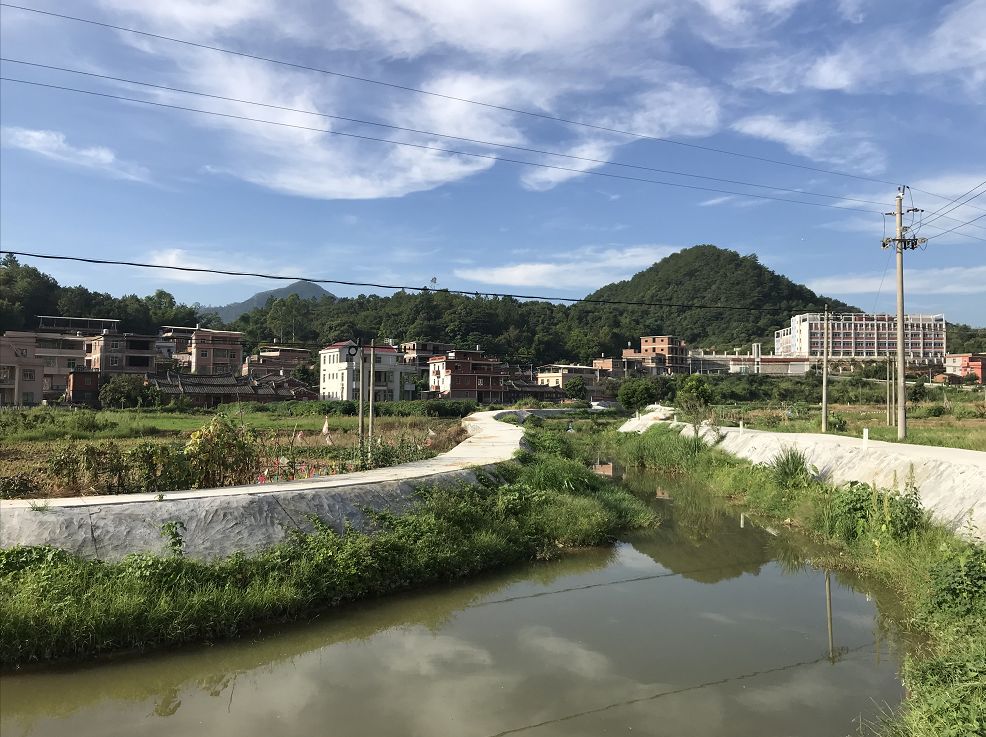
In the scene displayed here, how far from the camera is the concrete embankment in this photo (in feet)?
33.6

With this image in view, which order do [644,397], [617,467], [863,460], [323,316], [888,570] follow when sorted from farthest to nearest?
[323,316] < [644,397] < [617,467] < [863,460] < [888,570]

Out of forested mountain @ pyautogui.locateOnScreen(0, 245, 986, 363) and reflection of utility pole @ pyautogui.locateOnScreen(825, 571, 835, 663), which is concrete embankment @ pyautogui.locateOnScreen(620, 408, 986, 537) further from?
forested mountain @ pyautogui.locateOnScreen(0, 245, 986, 363)

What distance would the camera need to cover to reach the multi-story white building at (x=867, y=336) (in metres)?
112

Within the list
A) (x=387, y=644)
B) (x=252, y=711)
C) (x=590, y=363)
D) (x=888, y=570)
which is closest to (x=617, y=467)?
(x=888, y=570)

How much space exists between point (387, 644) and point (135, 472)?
5.39m

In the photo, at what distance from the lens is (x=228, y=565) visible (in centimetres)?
765

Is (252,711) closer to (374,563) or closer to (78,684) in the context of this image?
(78,684)

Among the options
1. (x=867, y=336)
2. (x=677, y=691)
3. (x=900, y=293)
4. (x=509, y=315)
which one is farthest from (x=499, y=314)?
(x=677, y=691)

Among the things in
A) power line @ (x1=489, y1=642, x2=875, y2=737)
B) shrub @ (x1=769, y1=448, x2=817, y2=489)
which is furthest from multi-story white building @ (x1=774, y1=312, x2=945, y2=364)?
power line @ (x1=489, y1=642, x2=875, y2=737)

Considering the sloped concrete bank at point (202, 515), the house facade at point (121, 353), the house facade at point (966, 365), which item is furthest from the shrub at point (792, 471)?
the house facade at point (966, 365)

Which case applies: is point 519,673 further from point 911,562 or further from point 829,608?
point 911,562

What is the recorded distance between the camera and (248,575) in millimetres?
7754

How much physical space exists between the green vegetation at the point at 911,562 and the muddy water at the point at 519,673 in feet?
1.61

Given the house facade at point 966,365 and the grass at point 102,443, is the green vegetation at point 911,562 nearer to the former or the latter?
the grass at point 102,443
